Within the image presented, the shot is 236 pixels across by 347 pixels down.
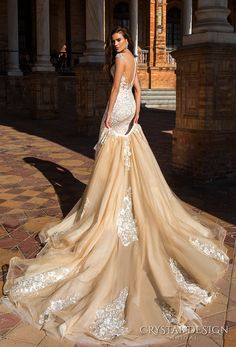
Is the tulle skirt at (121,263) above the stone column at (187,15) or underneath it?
underneath

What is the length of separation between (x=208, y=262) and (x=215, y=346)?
0.99m

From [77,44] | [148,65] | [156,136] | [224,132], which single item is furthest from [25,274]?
[77,44]

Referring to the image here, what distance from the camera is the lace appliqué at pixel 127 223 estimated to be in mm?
3332

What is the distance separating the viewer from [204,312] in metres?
2.85

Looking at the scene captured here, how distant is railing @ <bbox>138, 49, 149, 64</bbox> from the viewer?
2224cm

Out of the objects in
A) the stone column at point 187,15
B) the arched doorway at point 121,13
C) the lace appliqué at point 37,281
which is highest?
the arched doorway at point 121,13

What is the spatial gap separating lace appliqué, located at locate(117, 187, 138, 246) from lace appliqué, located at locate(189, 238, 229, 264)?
545 millimetres

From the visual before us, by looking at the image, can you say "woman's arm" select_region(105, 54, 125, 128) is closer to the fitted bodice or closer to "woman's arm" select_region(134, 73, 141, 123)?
the fitted bodice

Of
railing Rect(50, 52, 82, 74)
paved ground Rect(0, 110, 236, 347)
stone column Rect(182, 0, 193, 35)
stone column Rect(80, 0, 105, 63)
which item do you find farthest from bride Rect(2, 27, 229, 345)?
railing Rect(50, 52, 82, 74)

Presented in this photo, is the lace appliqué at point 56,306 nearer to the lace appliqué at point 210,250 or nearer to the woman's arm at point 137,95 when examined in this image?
the lace appliqué at point 210,250

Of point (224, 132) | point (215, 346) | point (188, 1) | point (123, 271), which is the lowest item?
point (215, 346)

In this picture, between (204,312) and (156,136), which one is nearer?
(204,312)

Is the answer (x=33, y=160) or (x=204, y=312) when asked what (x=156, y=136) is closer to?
(x=33, y=160)

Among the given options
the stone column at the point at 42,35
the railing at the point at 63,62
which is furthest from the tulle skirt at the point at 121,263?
the railing at the point at 63,62
